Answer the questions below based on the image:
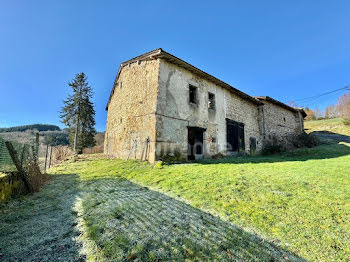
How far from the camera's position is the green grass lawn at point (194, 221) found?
2061 mm

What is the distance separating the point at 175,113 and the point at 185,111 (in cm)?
74

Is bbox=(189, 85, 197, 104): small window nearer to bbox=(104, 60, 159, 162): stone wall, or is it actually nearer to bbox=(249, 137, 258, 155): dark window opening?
bbox=(104, 60, 159, 162): stone wall

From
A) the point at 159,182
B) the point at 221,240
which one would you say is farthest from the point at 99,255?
the point at 159,182

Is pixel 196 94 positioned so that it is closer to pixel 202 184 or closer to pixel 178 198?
pixel 202 184

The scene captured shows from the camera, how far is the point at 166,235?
235cm

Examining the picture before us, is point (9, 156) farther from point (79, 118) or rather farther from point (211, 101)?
point (79, 118)

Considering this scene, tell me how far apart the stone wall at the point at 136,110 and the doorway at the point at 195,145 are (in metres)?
2.75

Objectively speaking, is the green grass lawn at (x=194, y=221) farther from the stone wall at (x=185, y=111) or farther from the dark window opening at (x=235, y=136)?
the dark window opening at (x=235, y=136)

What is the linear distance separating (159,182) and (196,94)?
6.62 m

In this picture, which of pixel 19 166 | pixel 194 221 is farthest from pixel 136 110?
pixel 194 221

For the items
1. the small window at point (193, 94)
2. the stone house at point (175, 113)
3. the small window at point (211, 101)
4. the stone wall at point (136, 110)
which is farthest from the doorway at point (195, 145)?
the stone wall at point (136, 110)

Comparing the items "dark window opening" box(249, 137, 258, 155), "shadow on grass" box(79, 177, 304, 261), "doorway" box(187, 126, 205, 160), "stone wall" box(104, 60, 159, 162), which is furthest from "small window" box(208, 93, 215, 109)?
"shadow on grass" box(79, 177, 304, 261)

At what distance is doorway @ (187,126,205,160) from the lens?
1004 cm

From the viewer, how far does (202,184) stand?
14.9 feet
